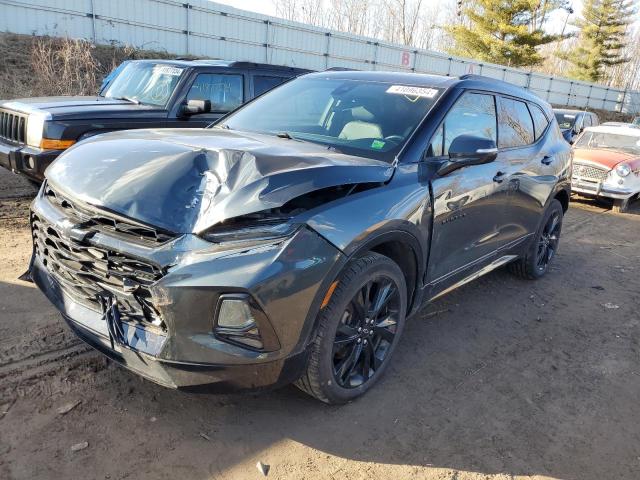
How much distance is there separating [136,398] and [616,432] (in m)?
2.73

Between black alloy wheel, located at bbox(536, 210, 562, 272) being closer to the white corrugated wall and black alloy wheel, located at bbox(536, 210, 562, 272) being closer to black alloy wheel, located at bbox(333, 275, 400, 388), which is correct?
black alloy wheel, located at bbox(333, 275, 400, 388)

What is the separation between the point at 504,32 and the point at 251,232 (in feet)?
144

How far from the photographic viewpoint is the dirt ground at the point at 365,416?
8.25 ft

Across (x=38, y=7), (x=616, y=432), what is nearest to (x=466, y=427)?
(x=616, y=432)

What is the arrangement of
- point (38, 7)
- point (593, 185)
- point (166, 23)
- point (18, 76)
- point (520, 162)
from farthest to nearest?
point (166, 23) → point (38, 7) → point (18, 76) → point (593, 185) → point (520, 162)

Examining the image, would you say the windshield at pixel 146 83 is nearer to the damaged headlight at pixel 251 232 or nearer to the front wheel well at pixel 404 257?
the front wheel well at pixel 404 257

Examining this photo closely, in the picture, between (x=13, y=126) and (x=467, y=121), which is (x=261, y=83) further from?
(x=467, y=121)

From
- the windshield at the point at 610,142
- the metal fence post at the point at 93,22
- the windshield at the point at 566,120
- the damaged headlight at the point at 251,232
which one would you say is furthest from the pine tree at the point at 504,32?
the damaged headlight at the point at 251,232

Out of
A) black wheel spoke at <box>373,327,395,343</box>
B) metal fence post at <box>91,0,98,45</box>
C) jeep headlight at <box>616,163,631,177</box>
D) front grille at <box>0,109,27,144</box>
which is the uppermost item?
metal fence post at <box>91,0,98,45</box>

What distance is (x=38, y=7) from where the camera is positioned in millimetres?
15938

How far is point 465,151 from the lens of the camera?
3.30 metres

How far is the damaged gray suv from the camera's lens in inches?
90.9

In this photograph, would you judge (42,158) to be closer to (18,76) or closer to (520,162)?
(520,162)

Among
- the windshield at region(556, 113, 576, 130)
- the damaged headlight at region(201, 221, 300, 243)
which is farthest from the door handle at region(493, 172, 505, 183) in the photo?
the windshield at region(556, 113, 576, 130)
